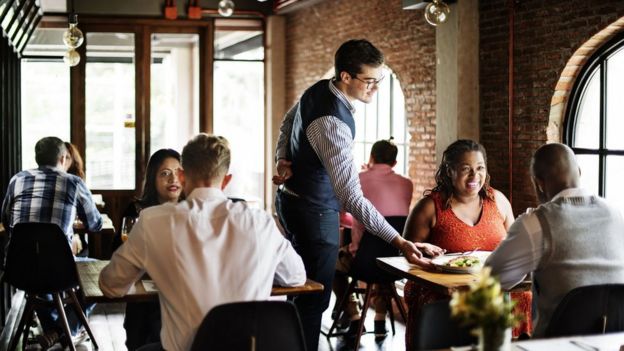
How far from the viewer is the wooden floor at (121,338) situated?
6.69 metres

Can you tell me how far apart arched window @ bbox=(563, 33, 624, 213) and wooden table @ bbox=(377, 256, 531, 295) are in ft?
7.82

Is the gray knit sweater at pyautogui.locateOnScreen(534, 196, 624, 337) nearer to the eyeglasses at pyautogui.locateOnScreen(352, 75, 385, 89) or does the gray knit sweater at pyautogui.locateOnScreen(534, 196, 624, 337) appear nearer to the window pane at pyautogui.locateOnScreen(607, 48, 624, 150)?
the eyeglasses at pyautogui.locateOnScreen(352, 75, 385, 89)

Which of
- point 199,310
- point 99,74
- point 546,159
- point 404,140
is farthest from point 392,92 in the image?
point 199,310

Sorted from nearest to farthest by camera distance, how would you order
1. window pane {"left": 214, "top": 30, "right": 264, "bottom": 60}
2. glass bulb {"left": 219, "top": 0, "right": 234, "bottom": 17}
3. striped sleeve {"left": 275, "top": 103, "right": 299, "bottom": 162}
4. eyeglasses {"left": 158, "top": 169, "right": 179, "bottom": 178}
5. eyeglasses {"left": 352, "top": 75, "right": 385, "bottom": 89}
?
eyeglasses {"left": 352, "top": 75, "right": 385, "bottom": 89} < striped sleeve {"left": 275, "top": 103, "right": 299, "bottom": 162} < eyeglasses {"left": 158, "top": 169, "right": 179, "bottom": 178} < glass bulb {"left": 219, "top": 0, "right": 234, "bottom": 17} < window pane {"left": 214, "top": 30, "right": 264, "bottom": 60}

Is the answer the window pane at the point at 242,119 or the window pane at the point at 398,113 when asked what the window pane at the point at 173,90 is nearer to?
the window pane at the point at 242,119

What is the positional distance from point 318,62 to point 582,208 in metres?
7.63

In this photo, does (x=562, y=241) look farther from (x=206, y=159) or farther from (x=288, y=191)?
(x=288, y=191)

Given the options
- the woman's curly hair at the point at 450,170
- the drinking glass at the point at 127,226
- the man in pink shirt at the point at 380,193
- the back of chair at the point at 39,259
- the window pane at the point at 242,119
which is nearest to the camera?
the drinking glass at the point at 127,226

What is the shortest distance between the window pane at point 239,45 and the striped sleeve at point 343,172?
7.66 meters

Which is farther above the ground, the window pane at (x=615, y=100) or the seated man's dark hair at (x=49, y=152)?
the window pane at (x=615, y=100)

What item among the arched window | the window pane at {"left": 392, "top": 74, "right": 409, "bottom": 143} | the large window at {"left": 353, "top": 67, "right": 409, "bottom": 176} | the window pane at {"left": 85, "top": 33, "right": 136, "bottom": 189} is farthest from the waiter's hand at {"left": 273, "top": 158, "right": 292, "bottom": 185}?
the window pane at {"left": 85, "top": 33, "right": 136, "bottom": 189}

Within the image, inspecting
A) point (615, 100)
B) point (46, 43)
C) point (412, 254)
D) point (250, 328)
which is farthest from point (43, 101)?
point (250, 328)

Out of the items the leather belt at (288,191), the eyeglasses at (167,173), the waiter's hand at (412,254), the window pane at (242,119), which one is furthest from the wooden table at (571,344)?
the window pane at (242,119)

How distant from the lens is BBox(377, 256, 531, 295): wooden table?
12.3 ft
